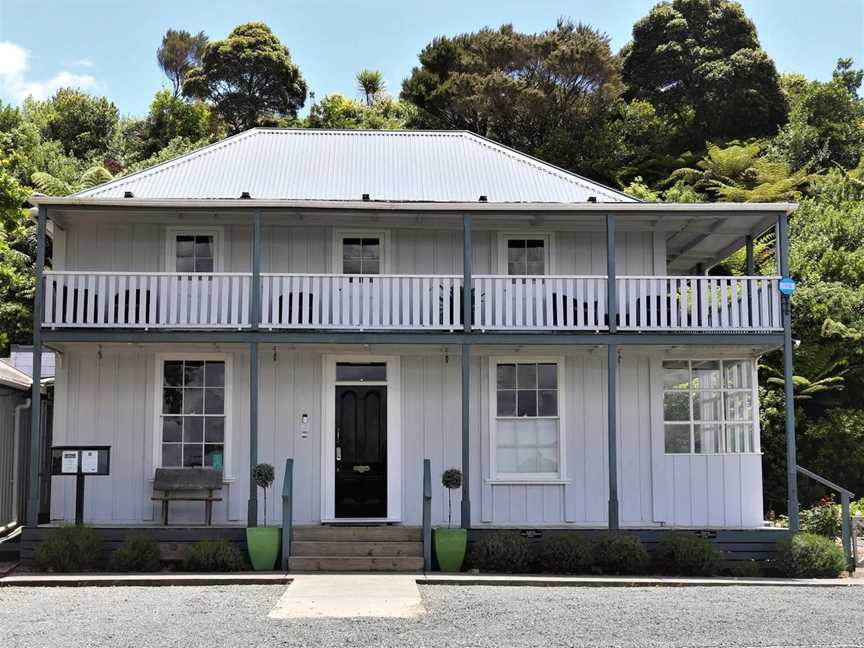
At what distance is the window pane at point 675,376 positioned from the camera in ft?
55.5

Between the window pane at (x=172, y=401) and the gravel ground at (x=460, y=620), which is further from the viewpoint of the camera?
the window pane at (x=172, y=401)

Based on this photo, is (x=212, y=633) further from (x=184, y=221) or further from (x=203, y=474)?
(x=184, y=221)

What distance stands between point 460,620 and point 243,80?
39.2m

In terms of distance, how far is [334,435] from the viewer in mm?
16500

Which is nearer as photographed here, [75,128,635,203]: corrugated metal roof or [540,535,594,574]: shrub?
[540,535,594,574]: shrub

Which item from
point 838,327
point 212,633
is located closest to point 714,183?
point 838,327

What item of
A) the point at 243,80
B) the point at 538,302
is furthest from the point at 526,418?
the point at 243,80

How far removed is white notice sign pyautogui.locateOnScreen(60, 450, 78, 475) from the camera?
15.0 meters

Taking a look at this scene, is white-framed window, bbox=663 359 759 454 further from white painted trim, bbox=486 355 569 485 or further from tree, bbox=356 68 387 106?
tree, bbox=356 68 387 106

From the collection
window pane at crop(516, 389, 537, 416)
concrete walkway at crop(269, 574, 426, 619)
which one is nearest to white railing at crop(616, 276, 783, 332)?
window pane at crop(516, 389, 537, 416)

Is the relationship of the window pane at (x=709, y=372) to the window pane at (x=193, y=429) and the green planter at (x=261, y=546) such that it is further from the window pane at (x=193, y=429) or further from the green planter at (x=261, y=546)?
the window pane at (x=193, y=429)

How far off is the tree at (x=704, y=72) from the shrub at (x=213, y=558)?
2823 cm

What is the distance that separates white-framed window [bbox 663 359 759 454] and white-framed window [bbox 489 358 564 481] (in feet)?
5.63

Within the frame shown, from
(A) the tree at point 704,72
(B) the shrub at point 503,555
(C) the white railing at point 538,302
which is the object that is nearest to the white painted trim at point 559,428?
(C) the white railing at point 538,302
